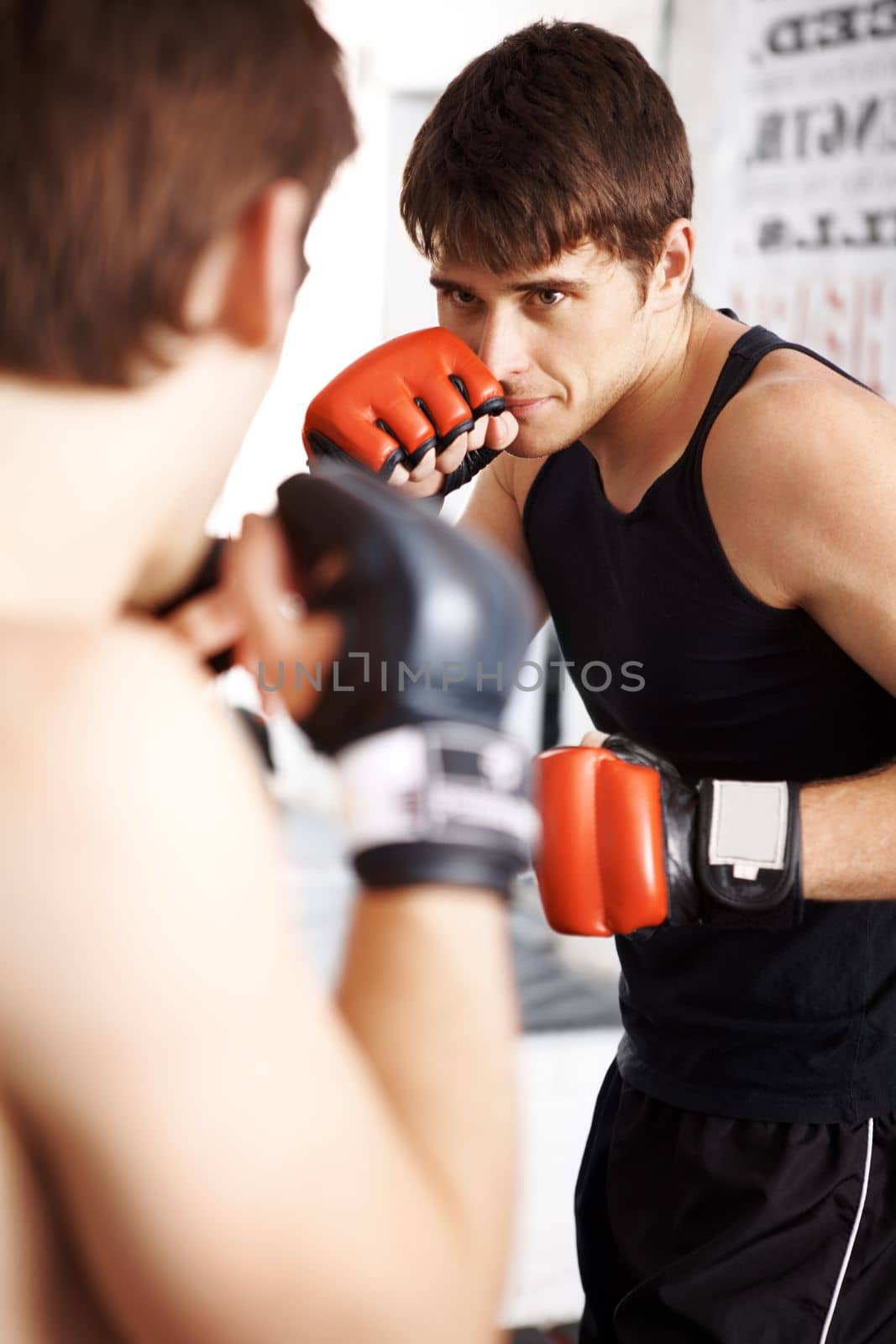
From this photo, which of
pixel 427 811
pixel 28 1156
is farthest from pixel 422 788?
pixel 28 1156

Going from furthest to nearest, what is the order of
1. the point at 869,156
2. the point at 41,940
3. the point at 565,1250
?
the point at 869,156 < the point at 565,1250 < the point at 41,940

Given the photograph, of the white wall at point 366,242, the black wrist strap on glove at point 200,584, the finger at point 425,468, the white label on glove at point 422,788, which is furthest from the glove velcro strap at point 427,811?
the white wall at point 366,242

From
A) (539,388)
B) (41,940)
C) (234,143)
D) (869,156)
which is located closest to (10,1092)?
(41,940)

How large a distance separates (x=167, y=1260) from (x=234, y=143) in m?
0.45

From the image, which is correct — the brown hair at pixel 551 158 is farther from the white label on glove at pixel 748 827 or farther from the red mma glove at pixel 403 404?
the white label on glove at pixel 748 827

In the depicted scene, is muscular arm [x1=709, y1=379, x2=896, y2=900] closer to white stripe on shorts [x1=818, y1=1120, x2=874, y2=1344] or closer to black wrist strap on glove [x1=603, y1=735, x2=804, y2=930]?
black wrist strap on glove [x1=603, y1=735, x2=804, y2=930]

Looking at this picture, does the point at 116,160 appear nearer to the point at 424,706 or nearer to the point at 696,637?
the point at 424,706

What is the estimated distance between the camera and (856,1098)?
4.32 feet

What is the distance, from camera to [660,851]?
115 cm

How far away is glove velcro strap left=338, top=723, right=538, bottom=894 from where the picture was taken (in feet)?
2.02

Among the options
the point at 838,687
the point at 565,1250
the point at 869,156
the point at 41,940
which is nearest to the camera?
the point at 41,940

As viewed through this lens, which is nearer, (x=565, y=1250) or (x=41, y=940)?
(x=41, y=940)

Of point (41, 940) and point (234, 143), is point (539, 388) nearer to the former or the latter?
point (234, 143)

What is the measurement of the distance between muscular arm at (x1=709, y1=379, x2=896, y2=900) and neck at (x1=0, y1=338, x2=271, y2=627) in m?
0.67
